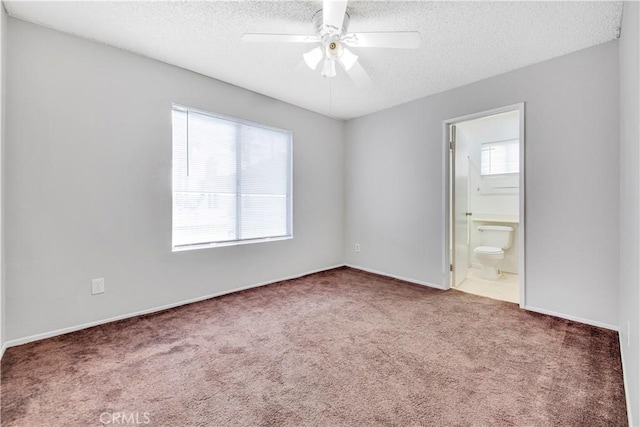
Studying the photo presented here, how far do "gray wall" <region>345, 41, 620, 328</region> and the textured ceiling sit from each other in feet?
0.77

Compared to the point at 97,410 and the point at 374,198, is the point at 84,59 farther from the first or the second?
the point at 374,198

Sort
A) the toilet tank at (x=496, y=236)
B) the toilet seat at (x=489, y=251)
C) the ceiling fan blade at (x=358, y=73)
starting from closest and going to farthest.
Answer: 1. the ceiling fan blade at (x=358, y=73)
2. the toilet seat at (x=489, y=251)
3. the toilet tank at (x=496, y=236)

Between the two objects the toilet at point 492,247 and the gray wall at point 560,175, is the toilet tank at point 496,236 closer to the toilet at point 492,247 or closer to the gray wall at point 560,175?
the toilet at point 492,247

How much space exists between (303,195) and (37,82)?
2805mm

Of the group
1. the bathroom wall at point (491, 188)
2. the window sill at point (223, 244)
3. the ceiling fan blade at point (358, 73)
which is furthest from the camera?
the bathroom wall at point (491, 188)

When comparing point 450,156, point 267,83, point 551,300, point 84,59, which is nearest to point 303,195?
point 267,83

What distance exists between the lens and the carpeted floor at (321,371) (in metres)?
1.40

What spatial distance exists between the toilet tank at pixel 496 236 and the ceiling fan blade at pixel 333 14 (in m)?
3.77

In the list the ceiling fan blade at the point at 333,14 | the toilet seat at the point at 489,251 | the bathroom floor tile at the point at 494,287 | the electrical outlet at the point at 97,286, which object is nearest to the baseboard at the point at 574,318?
→ the bathroom floor tile at the point at 494,287

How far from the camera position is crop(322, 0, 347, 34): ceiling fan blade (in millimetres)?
1654

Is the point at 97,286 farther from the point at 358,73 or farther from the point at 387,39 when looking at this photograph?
the point at 387,39

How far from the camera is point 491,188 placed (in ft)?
15.0

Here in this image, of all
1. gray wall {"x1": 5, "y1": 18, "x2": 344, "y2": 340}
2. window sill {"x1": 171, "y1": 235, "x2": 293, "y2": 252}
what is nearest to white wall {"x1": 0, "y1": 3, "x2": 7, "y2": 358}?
gray wall {"x1": 5, "y1": 18, "x2": 344, "y2": 340}

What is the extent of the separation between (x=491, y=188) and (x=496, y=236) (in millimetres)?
843
